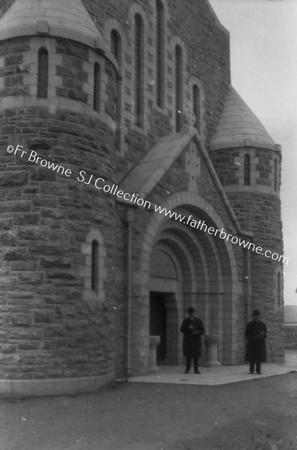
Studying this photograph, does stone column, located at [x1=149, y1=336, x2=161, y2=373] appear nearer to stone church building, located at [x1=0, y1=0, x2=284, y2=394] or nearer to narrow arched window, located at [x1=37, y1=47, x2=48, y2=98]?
stone church building, located at [x1=0, y1=0, x2=284, y2=394]

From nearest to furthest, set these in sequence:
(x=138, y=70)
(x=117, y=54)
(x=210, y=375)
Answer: (x=210, y=375) → (x=117, y=54) → (x=138, y=70)

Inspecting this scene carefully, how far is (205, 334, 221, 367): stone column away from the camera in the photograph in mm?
16391

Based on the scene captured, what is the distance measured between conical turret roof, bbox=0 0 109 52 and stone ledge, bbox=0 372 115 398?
20.2 ft

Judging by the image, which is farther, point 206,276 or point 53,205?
point 206,276

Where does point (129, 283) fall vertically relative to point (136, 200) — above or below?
below

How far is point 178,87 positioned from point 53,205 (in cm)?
851

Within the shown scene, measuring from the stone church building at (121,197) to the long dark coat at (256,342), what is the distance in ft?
5.43

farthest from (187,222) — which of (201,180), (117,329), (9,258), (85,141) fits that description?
(9,258)

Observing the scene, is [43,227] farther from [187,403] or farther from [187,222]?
[187,222]

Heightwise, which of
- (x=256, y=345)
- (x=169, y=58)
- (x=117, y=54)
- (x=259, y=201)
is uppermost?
(x=169, y=58)

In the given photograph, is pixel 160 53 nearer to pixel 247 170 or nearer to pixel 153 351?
pixel 247 170

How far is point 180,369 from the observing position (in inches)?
604

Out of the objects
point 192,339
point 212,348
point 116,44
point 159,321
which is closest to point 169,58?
point 116,44

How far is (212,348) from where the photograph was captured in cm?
1648
